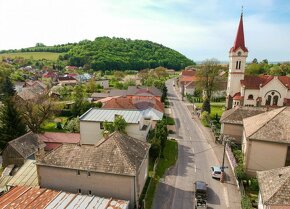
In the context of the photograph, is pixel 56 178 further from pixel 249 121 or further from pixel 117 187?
pixel 249 121

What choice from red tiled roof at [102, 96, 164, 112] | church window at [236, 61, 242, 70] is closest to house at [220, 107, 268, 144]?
red tiled roof at [102, 96, 164, 112]

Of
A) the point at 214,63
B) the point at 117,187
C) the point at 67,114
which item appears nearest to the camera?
the point at 117,187

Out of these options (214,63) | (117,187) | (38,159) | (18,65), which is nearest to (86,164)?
(117,187)

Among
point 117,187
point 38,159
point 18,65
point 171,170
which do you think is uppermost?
point 18,65

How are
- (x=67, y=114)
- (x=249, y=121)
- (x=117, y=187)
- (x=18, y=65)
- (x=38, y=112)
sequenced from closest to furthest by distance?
(x=117, y=187) < (x=249, y=121) < (x=38, y=112) < (x=67, y=114) < (x=18, y=65)

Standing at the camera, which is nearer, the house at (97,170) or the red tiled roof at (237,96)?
the house at (97,170)

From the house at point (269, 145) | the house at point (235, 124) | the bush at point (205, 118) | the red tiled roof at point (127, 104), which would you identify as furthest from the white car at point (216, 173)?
the red tiled roof at point (127, 104)

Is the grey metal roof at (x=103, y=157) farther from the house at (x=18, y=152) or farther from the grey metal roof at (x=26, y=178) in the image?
the house at (x=18, y=152)
